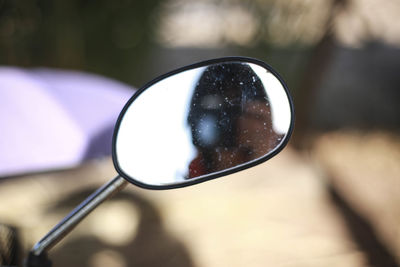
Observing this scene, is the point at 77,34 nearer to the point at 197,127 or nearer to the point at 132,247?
the point at 132,247

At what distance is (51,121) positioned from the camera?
1.50m

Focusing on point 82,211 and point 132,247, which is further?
point 132,247

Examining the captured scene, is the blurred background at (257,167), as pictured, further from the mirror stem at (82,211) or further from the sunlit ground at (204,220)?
the mirror stem at (82,211)

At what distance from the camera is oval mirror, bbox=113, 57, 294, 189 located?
2.84ft

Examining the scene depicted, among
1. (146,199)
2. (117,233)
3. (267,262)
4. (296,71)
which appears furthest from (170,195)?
(296,71)

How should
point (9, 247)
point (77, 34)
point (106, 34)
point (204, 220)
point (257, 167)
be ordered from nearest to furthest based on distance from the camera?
point (9, 247) < point (204, 220) < point (257, 167) < point (77, 34) < point (106, 34)

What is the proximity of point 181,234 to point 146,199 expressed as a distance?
222mm

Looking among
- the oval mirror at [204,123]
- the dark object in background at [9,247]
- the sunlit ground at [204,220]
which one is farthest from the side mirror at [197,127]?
the sunlit ground at [204,220]

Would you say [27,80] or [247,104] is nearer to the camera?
[247,104]

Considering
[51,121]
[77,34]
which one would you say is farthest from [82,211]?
[77,34]

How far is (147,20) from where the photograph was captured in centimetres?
375

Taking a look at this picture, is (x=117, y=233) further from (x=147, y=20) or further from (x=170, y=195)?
(x=147, y=20)

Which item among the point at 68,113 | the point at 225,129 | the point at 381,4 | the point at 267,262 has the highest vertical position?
the point at 381,4

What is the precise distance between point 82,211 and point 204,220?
998 mm
